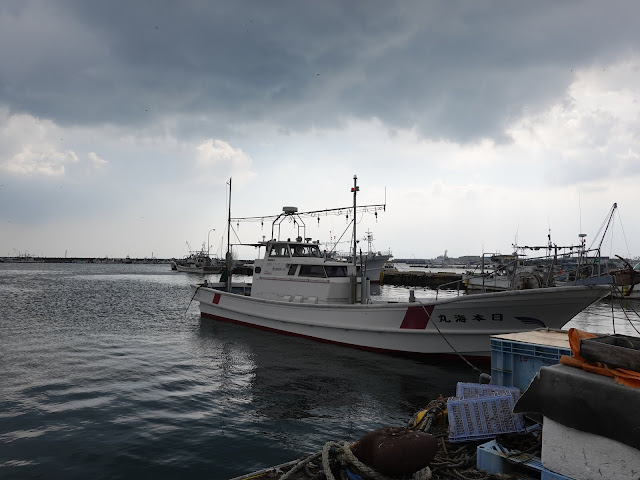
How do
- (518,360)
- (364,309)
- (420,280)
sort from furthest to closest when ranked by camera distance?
1. (420,280)
2. (364,309)
3. (518,360)

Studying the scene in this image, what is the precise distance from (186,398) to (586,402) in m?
7.66

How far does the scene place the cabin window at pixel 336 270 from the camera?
49.0ft

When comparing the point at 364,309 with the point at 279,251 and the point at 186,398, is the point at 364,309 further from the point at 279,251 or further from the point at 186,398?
the point at 186,398

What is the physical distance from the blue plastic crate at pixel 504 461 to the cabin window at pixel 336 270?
34.5ft

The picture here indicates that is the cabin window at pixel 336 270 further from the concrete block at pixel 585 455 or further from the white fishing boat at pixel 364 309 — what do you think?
the concrete block at pixel 585 455

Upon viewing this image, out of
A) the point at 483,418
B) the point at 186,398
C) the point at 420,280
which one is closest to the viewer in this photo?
the point at 483,418

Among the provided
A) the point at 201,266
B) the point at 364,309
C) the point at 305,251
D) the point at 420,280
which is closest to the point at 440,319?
the point at 364,309

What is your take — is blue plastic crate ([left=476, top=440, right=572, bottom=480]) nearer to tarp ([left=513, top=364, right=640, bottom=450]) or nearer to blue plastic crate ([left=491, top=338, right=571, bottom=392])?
tarp ([left=513, top=364, right=640, bottom=450])

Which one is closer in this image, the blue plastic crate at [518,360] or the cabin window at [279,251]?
the blue plastic crate at [518,360]

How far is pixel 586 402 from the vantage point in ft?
12.2

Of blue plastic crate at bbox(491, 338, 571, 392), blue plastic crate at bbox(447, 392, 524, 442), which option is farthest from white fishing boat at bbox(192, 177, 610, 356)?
blue plastic crate at bbox(447, 392, 524, 442)

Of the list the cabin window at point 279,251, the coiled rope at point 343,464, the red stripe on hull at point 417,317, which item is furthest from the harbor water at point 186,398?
the cabin window at point 279,251

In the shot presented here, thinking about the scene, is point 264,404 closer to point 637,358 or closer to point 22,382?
point 22,382

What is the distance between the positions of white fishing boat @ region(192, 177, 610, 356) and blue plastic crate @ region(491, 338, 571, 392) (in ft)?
14.9
